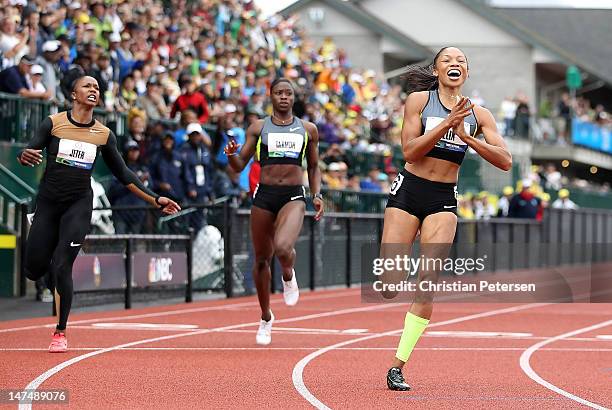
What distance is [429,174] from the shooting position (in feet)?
32.2

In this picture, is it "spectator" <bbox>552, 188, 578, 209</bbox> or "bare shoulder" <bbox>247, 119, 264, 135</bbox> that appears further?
"spectator" <bbox>552, 188, 578, 209</bbox>

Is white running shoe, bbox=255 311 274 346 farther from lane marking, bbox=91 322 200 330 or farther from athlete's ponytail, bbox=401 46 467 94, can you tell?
athlete's ponytail, bbox=401 46 467 94

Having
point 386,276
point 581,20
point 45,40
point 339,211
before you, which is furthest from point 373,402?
point 581,20

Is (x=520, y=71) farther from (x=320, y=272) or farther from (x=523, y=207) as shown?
(x=320, y=272)

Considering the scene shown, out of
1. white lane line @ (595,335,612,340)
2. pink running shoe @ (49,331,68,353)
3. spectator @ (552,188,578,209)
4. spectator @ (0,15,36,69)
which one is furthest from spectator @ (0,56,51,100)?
spectator @ (552,188,578,209)

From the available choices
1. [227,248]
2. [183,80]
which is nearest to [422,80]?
[227,248]

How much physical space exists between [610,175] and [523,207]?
2996 cm

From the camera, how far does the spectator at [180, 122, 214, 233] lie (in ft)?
69.3

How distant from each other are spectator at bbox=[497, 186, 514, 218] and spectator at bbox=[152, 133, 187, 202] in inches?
582

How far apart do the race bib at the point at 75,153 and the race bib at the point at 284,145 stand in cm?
194

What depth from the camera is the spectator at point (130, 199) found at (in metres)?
20.0

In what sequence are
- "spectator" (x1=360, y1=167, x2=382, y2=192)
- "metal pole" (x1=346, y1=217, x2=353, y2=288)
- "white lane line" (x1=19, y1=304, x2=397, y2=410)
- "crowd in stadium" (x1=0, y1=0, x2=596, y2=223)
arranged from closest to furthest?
1. "white lane line" (x1=19, y1=304, x2=397, y2=410)
2. "crowd in stadium" (x1=0, y1=0, x2=596, y2=223)
3. "metal pole" (x1=346, y1=217, x2=353, y2=288)
4. "spectator" (x1=360, y1=167, x2=382, y2=192)

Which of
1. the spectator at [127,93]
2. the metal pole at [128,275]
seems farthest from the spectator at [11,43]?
the metal pole at [128,275]

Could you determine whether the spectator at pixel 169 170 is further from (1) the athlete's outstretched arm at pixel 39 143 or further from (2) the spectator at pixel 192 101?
(1) the athlete's outstretched arm at pixel 39 143
